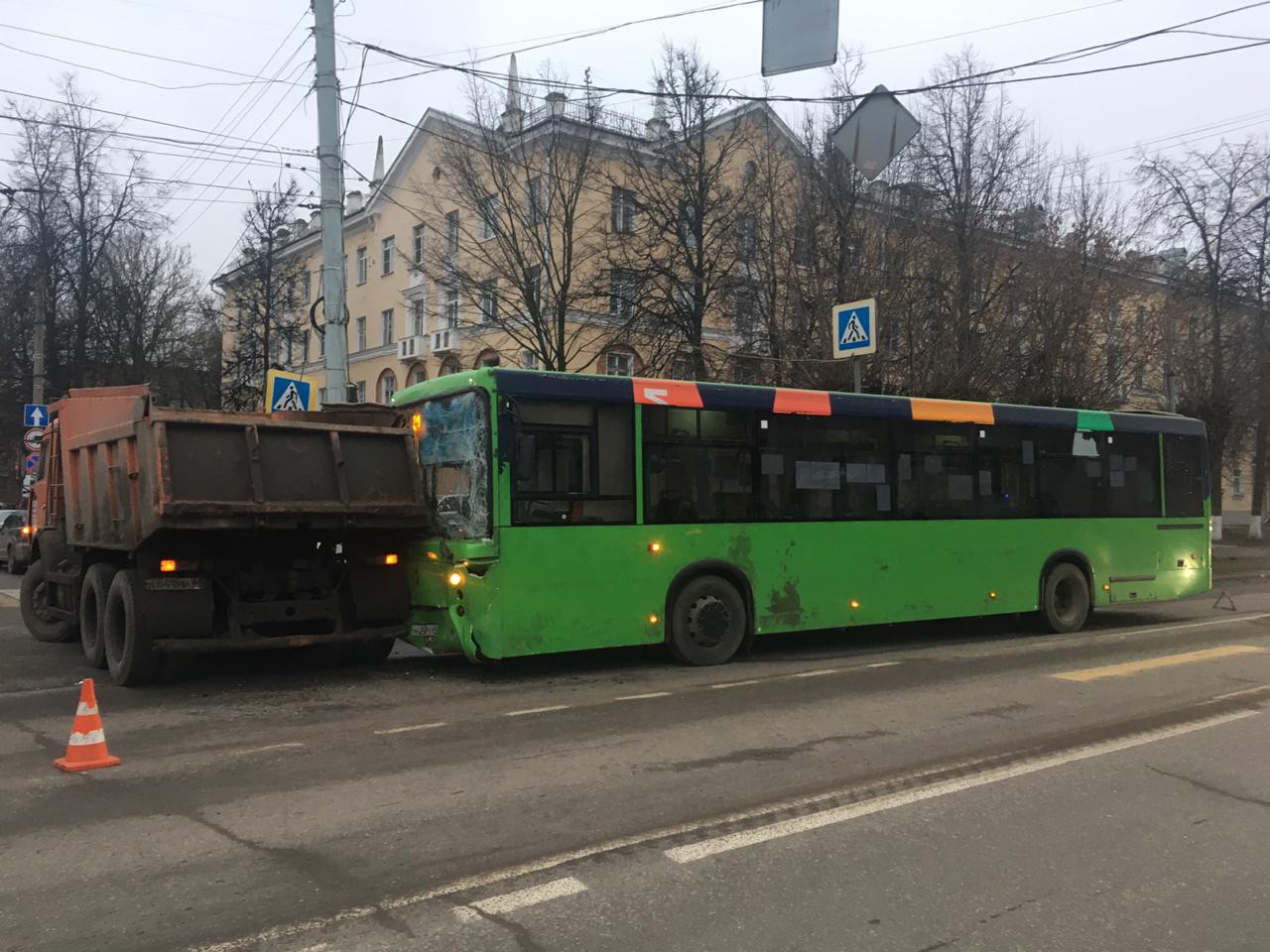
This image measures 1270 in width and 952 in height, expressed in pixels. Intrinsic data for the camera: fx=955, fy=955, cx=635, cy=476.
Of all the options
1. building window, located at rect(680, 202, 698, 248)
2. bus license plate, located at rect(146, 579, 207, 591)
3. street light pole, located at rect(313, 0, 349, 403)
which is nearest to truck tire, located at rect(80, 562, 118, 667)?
bus license plate, located at rect(146, 579, 207, 591)

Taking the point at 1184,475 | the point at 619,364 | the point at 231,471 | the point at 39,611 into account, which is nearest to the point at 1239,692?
the point at 1184,475

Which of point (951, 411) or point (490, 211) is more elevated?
point (490, 211)

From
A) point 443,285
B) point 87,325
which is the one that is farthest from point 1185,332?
point 87,325

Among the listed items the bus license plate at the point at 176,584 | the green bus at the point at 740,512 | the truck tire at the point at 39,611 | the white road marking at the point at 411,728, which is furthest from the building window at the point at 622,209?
the white road marking at the point at 411,728

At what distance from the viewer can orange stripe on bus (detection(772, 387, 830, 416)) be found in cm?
1052

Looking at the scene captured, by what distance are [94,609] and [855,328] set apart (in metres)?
10.5

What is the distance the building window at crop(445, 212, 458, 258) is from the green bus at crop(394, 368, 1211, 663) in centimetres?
1237

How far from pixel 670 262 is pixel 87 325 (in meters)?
21.3

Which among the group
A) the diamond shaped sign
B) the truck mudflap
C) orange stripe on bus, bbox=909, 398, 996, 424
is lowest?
the truck mudflap

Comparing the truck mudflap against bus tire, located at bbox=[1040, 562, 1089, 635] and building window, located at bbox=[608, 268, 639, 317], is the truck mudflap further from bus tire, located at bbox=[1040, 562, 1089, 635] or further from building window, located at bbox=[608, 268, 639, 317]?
building window, located at bbox=[608, 268, 639, 317]

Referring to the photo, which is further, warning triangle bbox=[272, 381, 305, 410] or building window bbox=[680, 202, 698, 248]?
building window bbox=[680, 202, 698, 248]

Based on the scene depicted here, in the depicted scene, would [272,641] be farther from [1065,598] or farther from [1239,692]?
[1065,598]

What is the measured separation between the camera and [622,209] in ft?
74.0

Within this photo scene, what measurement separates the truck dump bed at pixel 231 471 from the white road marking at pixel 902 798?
5096mm
